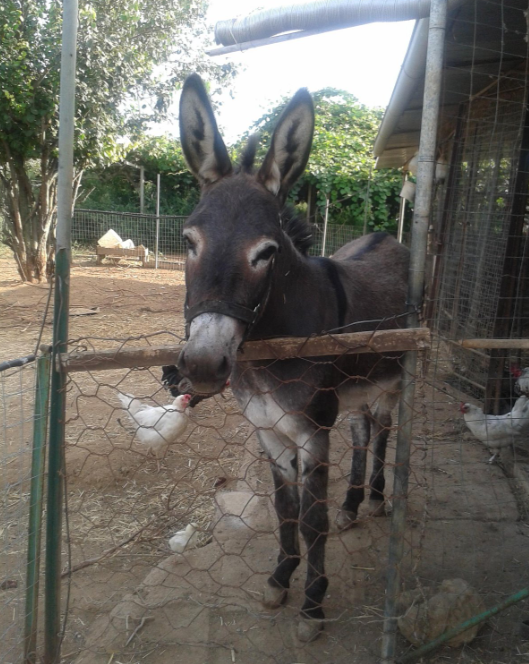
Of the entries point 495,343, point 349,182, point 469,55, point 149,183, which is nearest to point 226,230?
point 495,343

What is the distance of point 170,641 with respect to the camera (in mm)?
2355

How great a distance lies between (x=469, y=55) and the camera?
3.68 metres

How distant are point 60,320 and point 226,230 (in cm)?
73

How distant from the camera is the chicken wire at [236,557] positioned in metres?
2.31

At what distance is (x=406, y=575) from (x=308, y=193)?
42.2 feet

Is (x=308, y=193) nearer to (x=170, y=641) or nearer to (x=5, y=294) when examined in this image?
(x=5, y=294)

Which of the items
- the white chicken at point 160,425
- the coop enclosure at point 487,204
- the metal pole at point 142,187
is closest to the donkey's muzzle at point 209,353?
the white chicken at point 160,425

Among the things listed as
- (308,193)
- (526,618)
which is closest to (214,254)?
(526,618)

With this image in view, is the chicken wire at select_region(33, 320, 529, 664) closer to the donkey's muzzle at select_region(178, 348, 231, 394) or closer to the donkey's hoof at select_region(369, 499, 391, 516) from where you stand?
the donkey's hoof at select_region(369, 499, 391, 516)

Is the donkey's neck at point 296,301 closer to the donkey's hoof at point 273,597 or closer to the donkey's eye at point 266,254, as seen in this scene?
the donkey's eye at point 266,254

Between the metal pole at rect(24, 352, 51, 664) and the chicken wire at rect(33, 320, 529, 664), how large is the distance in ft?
0.35

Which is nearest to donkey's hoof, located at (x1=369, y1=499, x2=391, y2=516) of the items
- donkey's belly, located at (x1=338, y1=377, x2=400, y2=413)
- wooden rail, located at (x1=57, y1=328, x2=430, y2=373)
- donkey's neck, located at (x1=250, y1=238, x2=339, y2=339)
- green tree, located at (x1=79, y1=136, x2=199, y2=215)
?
donkey's belly, located at (x1=338, y1=377, x2=400, y2=413)

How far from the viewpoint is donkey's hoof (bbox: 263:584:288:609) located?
8.47 ft

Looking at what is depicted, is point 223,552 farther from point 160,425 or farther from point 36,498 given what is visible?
point 160,425
